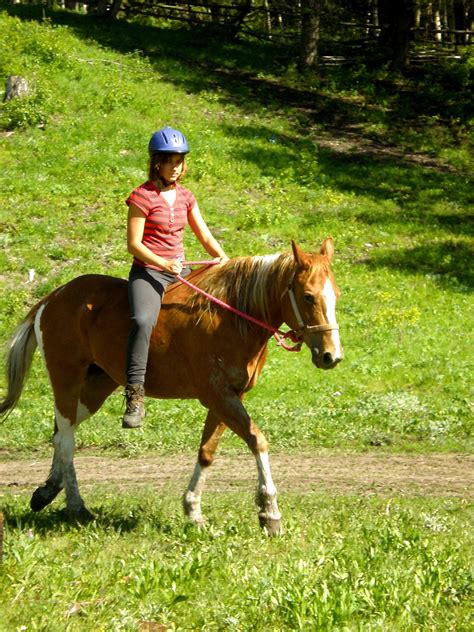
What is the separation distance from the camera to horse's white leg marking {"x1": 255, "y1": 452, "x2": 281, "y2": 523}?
7509mm

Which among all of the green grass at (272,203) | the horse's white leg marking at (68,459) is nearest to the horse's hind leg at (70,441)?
the horse's white leg marking at (68,459)

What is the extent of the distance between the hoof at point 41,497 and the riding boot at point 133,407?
1.19m

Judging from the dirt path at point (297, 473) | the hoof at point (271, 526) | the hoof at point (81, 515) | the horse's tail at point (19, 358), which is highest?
the horse's tail at point (19, 358)

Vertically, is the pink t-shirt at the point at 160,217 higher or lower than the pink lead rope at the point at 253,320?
higher

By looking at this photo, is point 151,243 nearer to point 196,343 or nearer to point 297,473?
point 196,343

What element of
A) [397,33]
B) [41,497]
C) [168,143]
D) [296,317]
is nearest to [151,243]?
[168,143]

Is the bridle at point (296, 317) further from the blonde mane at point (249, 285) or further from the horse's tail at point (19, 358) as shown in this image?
the horse's tail at point (19, 358)

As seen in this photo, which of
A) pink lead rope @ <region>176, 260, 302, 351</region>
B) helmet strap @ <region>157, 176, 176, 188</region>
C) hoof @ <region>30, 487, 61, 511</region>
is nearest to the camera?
pink lead rope @ <region>176, 260, 302, 351</region>

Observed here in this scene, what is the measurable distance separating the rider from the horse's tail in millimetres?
1610

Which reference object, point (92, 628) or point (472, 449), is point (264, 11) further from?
point (92, 628)

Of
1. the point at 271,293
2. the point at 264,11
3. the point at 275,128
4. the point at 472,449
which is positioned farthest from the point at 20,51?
the point at 271,293

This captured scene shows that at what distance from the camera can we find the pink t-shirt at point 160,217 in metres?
8.18

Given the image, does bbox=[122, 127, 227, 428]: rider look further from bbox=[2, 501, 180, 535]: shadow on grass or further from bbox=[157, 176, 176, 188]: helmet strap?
bbox=[2, 501, 180, 535]: shadow on grass

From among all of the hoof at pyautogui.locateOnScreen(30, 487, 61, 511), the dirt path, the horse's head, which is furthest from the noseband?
the dirt path
